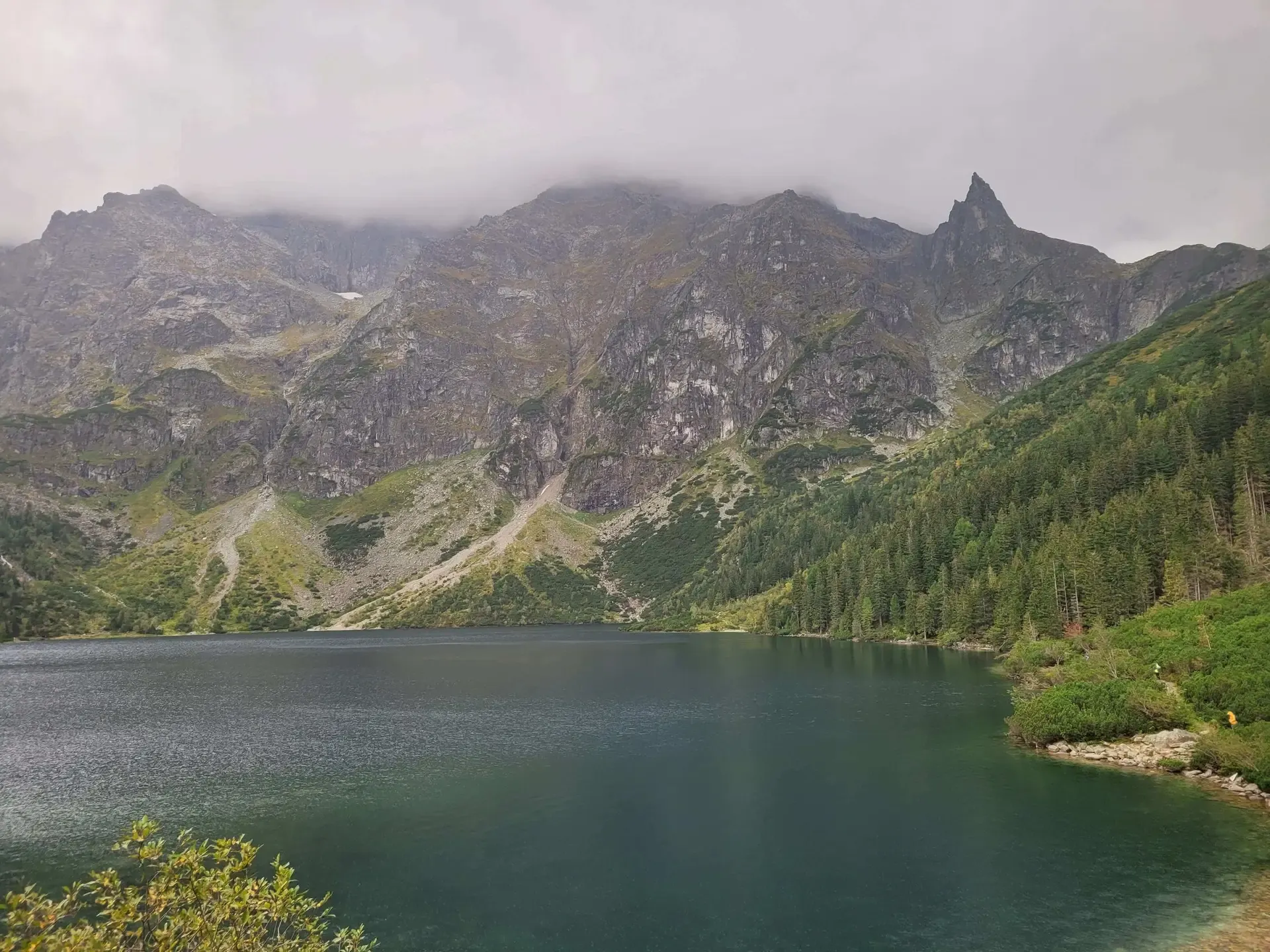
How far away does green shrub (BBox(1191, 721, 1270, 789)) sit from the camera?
148 feet

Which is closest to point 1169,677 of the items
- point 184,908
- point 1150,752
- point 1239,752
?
point 1150,752

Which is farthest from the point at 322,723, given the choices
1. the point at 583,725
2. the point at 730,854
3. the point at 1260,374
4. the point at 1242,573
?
the point at 1260,374

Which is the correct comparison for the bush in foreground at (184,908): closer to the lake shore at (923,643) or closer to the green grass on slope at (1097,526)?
the green grass on slope at (1097,526)

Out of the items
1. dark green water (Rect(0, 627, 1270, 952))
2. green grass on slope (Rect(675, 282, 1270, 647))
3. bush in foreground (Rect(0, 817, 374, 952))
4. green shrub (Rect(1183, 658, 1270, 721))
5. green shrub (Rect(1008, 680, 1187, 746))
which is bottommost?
dark green water (Rect(0, 627, 1270, 952))

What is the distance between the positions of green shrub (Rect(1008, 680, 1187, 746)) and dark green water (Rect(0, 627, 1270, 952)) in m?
3.36

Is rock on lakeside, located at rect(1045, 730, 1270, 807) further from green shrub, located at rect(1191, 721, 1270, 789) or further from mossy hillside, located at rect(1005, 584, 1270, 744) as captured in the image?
mossy hillside, located at rect(1005, 584, 1270, 744)

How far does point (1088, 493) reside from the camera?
144m

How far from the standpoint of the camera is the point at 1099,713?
197ft

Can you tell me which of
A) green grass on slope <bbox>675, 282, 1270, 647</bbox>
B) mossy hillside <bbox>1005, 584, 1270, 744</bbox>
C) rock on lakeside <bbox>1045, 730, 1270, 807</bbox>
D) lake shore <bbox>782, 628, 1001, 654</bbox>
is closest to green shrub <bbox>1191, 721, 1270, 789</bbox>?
rock on lakeside <bbox>1045, 730, 1270, 807</bbox>

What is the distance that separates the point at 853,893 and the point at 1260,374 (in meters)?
147

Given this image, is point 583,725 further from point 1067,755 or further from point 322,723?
point 1067,755

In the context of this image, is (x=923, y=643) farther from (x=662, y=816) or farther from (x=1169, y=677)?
(x=662, y=816)

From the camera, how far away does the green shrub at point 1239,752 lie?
45062 mm

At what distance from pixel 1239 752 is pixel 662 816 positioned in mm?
38229
